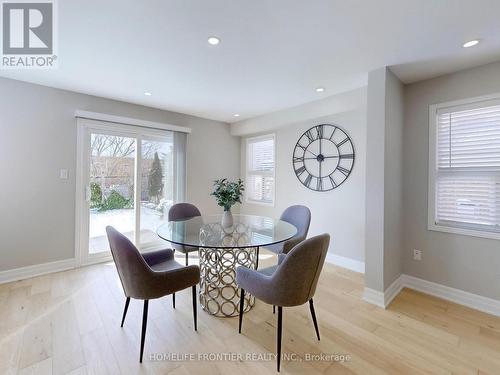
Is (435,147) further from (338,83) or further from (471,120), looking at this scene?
(338,83)

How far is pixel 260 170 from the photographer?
4656 mm

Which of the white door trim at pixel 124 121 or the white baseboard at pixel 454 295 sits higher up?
the white door trim at pixel 124 121

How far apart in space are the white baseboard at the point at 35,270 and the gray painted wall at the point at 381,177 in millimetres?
3815

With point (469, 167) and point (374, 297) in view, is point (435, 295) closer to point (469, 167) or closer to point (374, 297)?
point (374, 297)

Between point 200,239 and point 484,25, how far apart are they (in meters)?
2.77

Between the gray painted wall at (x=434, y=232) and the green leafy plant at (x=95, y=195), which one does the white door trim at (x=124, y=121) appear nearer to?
the green leafy plant at (x=95, y=195)

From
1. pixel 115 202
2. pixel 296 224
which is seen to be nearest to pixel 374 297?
pixel 296 224

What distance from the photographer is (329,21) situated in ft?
5.59

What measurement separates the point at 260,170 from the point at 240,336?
3.18 meters

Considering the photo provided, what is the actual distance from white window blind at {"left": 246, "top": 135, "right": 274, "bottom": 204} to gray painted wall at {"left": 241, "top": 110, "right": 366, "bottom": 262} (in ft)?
0.72

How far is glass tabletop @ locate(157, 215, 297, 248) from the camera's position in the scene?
2.01 m

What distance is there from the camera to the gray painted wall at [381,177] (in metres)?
2.37

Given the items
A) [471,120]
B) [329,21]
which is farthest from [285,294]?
[471,120]

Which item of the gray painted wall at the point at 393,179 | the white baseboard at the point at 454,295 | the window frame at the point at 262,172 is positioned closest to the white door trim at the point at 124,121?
the window frame at the point at 262,172
